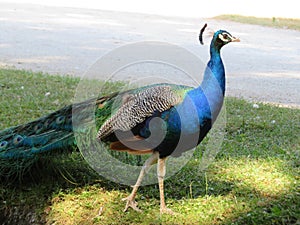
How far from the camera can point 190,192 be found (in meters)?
3.65

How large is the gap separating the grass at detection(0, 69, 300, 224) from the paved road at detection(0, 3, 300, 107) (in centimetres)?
229

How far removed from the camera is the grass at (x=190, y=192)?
3361 mm

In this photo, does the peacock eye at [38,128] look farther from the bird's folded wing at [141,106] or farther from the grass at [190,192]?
the bird's folded wing at [141,106]

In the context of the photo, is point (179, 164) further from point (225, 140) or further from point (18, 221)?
point (18, 221)

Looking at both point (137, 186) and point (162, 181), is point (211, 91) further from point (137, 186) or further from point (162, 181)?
point (137, 186)

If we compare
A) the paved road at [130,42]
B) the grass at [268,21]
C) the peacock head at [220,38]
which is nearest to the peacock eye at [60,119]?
the peacock head at [220,38]

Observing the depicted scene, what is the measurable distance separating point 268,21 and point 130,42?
5241 mm

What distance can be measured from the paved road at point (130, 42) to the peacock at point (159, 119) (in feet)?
10.8

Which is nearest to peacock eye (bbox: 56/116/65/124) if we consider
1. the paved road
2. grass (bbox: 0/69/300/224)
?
grass (bbox: 0/69/300/224)

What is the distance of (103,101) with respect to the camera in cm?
360

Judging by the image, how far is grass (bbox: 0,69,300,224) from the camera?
3361mm

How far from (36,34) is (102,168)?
667 cm

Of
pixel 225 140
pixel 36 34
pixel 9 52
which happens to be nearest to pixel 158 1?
pixel 36 34

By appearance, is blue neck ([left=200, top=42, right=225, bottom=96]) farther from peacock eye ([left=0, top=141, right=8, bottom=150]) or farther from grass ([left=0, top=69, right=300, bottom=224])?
peacock eye ([left=0, top=141, right=8, bottom=150])
